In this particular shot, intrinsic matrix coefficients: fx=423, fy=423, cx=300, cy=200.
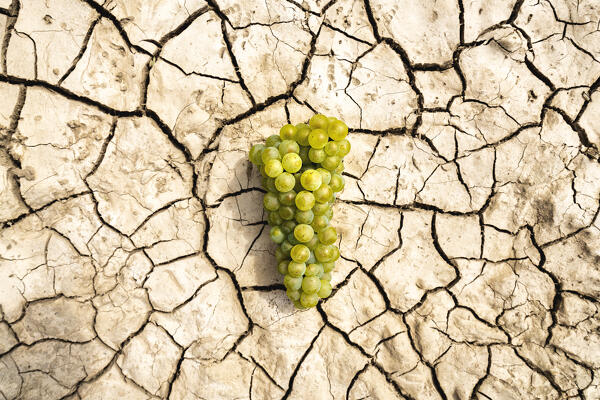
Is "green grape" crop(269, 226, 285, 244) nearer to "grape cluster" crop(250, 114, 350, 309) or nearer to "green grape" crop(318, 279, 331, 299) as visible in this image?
"grape cluster" crop(250, 114, 350, 309)

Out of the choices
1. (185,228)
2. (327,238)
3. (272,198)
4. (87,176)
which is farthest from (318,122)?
(87,176)

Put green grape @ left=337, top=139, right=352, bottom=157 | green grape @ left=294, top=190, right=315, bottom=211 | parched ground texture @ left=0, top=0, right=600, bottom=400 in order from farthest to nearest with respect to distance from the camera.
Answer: parched ground texture @ left=0, top=0, right=600, bottom=400
green grape @ left=337, top=139, right=352, bottom=157
green grape @ left=294, top=190, right=315, bottom=211

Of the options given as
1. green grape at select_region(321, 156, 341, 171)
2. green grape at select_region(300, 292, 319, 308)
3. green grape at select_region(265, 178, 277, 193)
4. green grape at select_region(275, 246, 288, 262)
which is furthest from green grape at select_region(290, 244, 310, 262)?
green grape at select_region(321, 156, 341, 171)

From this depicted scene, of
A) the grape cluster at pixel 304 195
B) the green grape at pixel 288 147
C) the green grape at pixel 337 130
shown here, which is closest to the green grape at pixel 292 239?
the grape cluster at pixel 304 195

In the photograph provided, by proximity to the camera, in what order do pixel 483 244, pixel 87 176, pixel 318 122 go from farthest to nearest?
pixel 483 244 → pixel 87 176 → pixel 318 122

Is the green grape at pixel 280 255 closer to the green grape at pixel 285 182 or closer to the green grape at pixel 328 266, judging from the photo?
the green grape at pixel 328 266

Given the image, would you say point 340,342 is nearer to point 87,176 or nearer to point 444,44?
point 87,176
